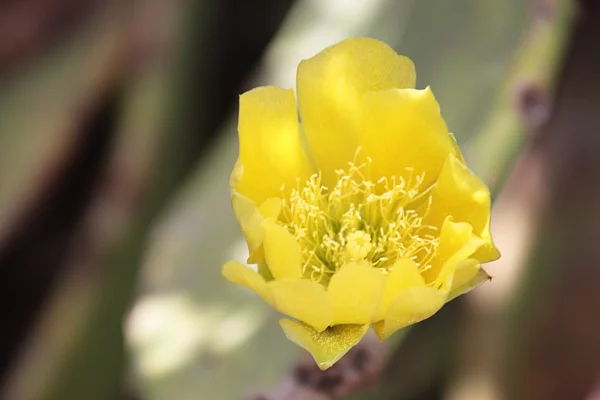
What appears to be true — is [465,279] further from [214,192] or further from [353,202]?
[214,192]

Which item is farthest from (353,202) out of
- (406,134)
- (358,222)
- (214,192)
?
(214,192)

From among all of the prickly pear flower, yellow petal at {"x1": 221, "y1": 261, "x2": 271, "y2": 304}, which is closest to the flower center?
the prickly pear flower

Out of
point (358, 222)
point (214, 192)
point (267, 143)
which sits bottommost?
point (214, 192)

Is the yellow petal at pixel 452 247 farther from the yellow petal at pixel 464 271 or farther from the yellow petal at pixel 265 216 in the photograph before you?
the yellow petal at pixel 265 216

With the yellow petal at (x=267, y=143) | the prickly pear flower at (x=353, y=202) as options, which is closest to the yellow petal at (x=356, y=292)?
the prickly pear flower at (x=353, y=202)

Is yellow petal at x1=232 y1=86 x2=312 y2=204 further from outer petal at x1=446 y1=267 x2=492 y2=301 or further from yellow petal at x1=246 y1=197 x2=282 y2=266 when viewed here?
outer petal at x1=446 y1=267 x2=492 y2=301
